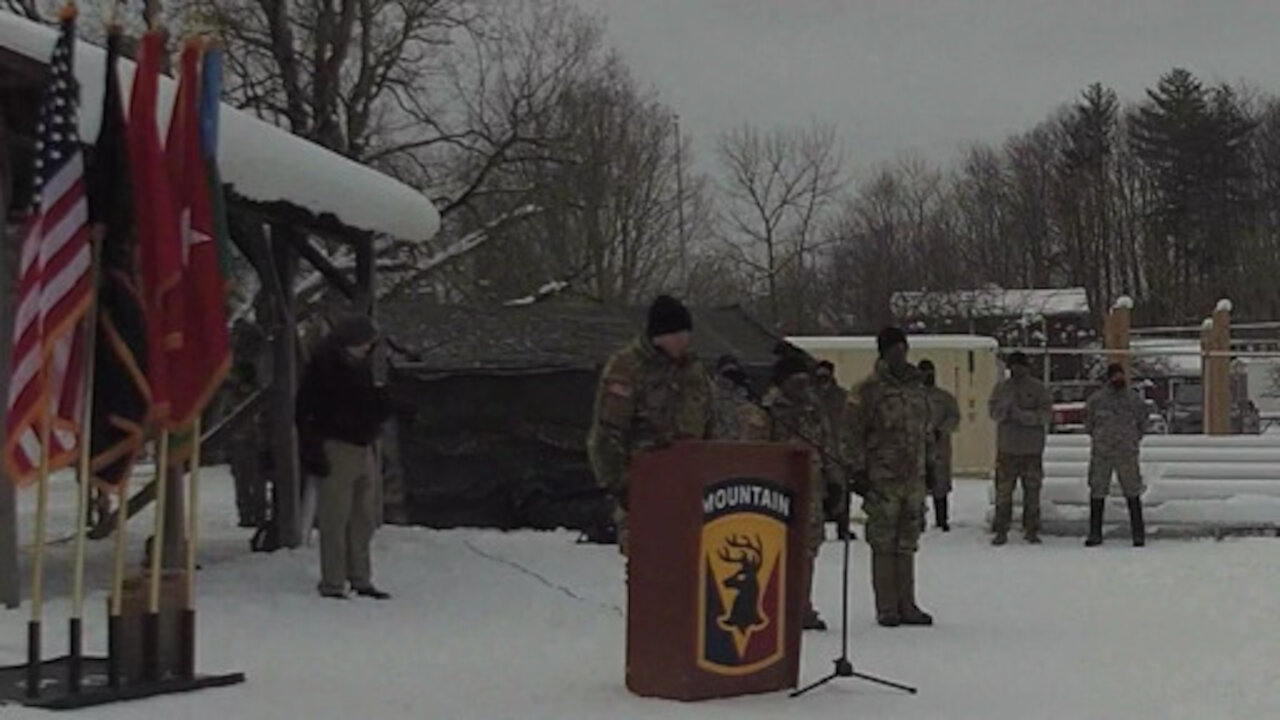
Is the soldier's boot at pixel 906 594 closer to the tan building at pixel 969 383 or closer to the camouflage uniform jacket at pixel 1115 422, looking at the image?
the camouflage uniform jacket at pixel 1115 422

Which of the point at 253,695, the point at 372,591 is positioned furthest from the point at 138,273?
the point at 372,591

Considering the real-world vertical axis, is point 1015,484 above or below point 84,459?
below

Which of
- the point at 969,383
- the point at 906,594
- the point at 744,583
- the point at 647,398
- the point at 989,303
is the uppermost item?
the point at 989,303

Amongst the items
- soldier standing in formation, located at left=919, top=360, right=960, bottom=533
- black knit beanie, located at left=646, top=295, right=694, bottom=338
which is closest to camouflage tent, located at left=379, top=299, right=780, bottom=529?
soldier standing in formation, located at left=919, top=360, right=960, bottom=533

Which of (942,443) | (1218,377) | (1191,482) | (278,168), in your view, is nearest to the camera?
(278,168)

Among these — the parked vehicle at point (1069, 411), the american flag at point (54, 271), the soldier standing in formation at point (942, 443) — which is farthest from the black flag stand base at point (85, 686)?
the parked vehicle at point (1069, 411)

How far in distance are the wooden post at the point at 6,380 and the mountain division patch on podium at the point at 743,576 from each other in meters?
3.90

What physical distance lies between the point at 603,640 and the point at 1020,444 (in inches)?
308

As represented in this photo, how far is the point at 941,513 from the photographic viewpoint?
17.9m

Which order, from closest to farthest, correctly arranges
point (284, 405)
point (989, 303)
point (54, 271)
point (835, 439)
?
point (54, 271)
point (835, 439)
point (284, 405)
point (989, 303)

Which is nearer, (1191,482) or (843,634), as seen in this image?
(843,634)

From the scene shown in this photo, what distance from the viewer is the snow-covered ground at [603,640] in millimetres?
8023

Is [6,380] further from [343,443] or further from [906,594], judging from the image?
[906,594]

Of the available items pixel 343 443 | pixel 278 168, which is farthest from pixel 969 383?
pixel 343 443
